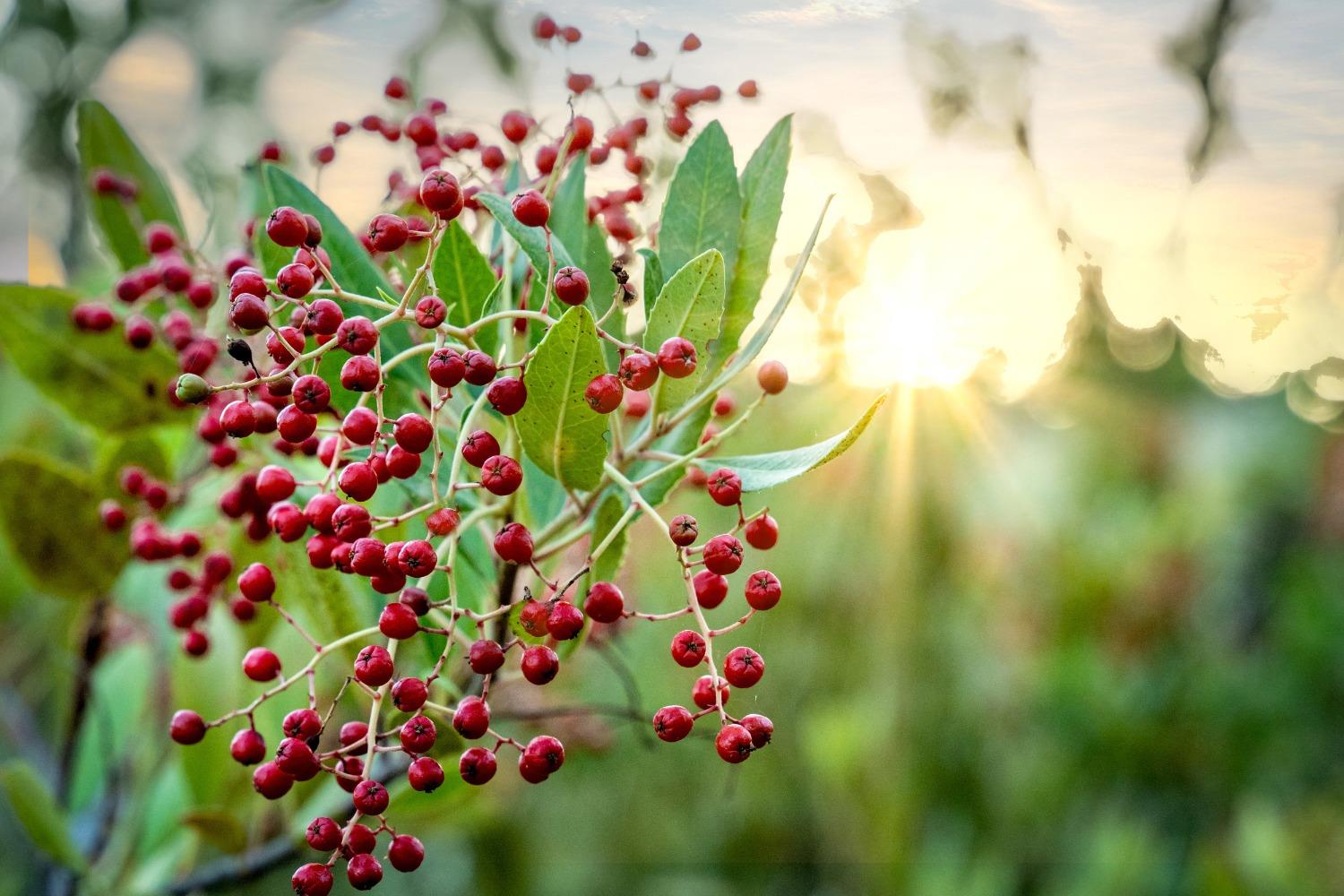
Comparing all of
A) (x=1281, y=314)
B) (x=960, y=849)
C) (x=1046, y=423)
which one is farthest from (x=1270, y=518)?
(x=1281, y=314)

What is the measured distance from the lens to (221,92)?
66.3 inches

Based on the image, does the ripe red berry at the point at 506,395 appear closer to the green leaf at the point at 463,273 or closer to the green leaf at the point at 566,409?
the green leaf at the point at 566,409

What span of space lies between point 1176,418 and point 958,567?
942mm

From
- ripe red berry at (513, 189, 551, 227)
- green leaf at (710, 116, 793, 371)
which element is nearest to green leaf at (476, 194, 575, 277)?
ripe red berry at (513, 189, 551, 227)

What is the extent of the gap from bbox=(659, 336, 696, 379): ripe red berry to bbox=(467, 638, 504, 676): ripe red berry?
0.51ft

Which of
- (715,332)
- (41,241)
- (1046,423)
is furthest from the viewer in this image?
(1046,423)

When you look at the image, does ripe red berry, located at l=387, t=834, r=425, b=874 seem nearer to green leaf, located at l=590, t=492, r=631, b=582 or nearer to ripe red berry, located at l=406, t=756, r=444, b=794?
ripe red berry, located at l=406, t=756, r=444, b=794

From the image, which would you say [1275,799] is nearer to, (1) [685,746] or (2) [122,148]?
(1) [685,746]

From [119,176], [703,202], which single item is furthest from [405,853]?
[119,176]

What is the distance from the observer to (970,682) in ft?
6.76

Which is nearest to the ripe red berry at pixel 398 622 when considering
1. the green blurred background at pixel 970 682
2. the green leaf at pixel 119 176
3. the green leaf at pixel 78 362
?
the green leaf at pixel 78 362

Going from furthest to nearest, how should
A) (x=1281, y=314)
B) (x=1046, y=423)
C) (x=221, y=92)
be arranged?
(x=1046, y=423) < (x=221, y=92) < (x=1281, y=314)

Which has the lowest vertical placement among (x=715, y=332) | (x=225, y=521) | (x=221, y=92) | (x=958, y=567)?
(x=958, y=567)

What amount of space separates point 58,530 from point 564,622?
628 millimetres
